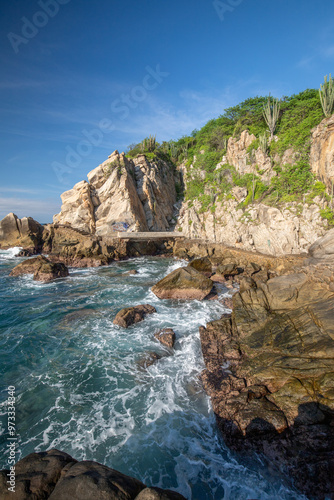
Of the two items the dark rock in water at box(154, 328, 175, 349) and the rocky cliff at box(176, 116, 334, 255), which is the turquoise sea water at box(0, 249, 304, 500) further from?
the rocky cliff at box(176, 116, 334, 255)

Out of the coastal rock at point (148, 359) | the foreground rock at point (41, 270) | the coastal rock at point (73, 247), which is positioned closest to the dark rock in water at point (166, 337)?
the coastal rock at point (148, 359)

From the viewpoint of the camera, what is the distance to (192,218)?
3478 centimetres

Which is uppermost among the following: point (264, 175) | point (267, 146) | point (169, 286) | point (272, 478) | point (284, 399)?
point (267, 146)

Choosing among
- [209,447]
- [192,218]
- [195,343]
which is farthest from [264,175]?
[209,447]

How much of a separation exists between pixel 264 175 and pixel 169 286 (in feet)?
68.2

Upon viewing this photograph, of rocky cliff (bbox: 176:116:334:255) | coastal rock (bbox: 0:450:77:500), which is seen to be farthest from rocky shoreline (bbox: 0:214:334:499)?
rocky cliff (bbox: 176:116:334:255)

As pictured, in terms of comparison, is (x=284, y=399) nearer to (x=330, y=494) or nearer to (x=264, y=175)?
(x=330, y=494)

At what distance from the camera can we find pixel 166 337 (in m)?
9.40

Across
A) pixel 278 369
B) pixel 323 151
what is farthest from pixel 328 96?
pixel 278 369

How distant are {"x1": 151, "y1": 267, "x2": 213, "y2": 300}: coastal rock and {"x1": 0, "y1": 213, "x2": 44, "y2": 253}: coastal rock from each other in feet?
80.3

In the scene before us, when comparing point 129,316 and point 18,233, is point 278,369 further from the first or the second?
point 18,233

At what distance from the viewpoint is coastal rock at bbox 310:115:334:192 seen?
19016 millimetres

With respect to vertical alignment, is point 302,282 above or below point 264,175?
below

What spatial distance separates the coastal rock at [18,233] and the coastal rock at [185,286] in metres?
24.5
